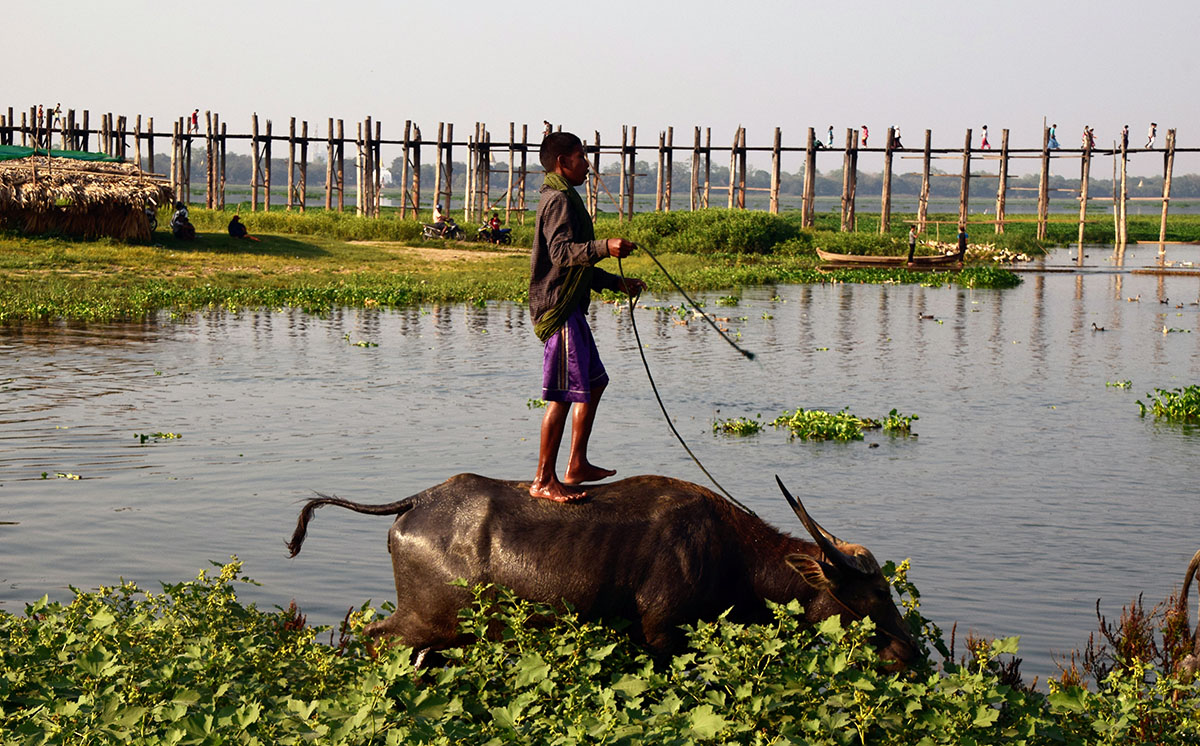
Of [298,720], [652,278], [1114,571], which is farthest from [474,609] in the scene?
[652,278]

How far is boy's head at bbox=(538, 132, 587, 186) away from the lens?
5523mm

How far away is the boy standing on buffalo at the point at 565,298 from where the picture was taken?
546 cm

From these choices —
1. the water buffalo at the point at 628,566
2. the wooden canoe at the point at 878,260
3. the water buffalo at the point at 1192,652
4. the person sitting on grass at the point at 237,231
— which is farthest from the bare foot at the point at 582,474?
the wooden canoe at the point at 878,260

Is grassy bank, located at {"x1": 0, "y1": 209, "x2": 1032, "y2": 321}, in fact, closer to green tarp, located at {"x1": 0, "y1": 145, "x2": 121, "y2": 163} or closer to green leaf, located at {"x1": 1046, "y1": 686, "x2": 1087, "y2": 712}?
green tarp, located at {"x1": 0, "y1": 145, "x2": 121, "y2": 163}

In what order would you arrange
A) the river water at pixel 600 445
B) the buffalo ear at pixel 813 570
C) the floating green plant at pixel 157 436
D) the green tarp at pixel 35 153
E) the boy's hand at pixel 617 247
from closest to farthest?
the buffalo ear at pixel 813 570
the boy's hand at pixel 617 247
the river water at pixel 600 445
the floating green plant at pixel 157 436
the green tarp at pixel 35 153

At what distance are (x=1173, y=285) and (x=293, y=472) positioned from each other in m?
28.4

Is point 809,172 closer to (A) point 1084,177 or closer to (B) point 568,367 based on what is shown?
(A) point 1084,177

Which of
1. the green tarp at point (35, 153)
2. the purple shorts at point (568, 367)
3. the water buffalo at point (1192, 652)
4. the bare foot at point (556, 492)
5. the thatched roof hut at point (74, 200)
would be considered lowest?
the water buffalo at point (1192, 652)

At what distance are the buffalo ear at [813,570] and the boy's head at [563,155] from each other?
194 cm

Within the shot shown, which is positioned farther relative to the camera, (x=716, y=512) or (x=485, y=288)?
(x=485, y=288)

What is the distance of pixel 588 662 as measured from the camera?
4.59m

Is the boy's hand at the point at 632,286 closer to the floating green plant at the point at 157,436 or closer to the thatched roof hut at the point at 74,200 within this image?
the floating green plant at the point at 157,436

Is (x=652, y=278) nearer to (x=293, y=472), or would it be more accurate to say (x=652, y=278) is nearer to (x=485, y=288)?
(x=485, y=288)

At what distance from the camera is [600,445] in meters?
11.4
